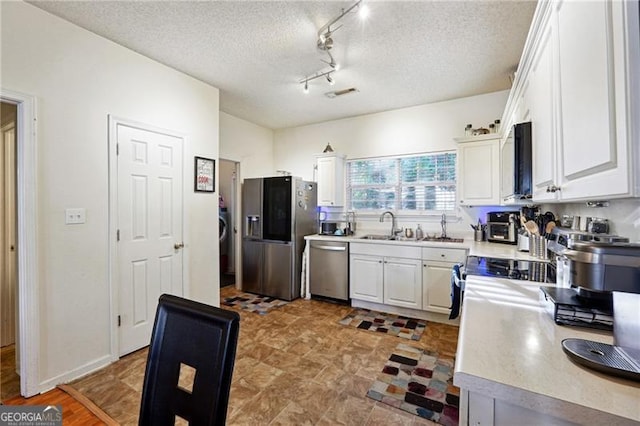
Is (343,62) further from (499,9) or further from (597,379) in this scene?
(597,379)

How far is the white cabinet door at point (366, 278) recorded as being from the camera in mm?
3498

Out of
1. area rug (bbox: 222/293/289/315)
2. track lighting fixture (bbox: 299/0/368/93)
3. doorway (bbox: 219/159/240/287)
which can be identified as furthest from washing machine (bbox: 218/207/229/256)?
track lighting fixture (bbox: 299/0/368/93)

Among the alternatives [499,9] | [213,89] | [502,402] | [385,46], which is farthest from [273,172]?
[502,402]

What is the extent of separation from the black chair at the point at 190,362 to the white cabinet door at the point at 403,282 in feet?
9.37

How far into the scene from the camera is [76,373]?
2154 millimetres

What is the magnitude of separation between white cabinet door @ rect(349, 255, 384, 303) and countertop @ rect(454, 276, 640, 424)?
234 centimetres

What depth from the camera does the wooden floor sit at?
1.72 metres

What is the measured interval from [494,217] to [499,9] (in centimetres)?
214

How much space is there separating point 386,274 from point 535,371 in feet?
8.98

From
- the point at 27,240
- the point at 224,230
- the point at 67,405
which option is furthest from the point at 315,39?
the point at 224,230

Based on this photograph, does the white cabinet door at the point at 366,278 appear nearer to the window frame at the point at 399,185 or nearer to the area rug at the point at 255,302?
the window frame at the point at 399,185

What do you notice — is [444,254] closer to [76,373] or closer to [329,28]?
[329,28]

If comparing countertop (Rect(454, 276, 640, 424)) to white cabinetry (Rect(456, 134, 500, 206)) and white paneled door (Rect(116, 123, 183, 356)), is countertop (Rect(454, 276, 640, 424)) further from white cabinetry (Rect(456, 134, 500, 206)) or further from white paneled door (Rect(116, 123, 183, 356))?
white paneled door (Rect(116, 123, 183, 356))

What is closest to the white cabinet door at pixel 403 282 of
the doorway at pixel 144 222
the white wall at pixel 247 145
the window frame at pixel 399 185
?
the window frame at pixel 399 185
